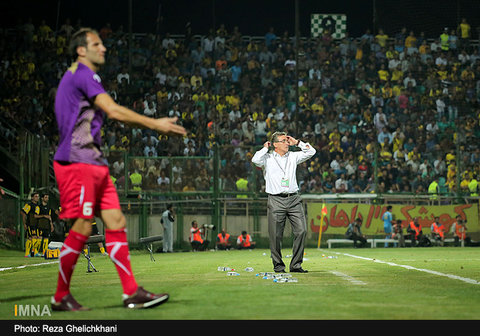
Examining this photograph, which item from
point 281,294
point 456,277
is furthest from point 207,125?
point 281,294

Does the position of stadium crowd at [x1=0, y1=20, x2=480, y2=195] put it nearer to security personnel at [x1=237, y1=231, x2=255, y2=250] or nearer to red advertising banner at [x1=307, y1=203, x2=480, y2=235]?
red advertising banner at [x1=307, y1=203, x2=480, y2=235]

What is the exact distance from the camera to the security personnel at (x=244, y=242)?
2634 cm

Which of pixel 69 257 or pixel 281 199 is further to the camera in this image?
pixel 281 199

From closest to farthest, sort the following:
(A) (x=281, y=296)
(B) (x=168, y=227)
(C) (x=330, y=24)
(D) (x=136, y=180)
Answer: (A) (x=281, y=296)
(D) (x=136, y=180)
(B) (x=168, y=227)
(C) (x=330, y=24)

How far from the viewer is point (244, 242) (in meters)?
26.4

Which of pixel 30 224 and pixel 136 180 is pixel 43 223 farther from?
pixel 136 180

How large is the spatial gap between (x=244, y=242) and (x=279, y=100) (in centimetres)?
678

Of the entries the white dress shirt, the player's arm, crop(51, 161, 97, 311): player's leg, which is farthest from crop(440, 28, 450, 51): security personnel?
crop(51, 161, 97, 311): player's leg

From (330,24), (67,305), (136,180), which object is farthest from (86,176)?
(330,24)

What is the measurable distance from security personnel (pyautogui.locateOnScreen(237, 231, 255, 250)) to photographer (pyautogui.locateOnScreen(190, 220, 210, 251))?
1.12 meters

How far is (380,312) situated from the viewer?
21.5 feet

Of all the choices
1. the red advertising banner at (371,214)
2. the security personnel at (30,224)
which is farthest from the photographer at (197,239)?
the security personnel at (30,224)

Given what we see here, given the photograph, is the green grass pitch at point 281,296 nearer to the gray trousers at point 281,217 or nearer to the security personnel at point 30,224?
the gray trousers at point 281,217

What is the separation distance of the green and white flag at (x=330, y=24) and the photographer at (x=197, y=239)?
33.9 feet
